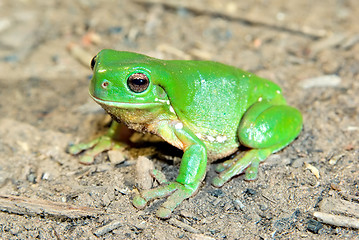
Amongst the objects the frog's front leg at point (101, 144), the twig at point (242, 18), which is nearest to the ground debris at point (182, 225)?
the frog's front leg at point (101, 144)

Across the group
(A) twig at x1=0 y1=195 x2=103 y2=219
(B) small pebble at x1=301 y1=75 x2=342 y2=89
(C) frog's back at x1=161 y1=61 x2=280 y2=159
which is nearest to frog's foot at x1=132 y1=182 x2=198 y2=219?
(A) twig at x1=0 y1=195 x2=103 y2=219

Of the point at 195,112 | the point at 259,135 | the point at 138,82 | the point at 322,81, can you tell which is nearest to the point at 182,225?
the point at 195,112

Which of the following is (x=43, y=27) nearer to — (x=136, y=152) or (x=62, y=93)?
(x=62, y=93)

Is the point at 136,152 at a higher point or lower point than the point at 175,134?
lower

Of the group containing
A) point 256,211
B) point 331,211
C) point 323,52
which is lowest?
point 256,211

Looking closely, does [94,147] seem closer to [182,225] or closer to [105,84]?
[105,84]

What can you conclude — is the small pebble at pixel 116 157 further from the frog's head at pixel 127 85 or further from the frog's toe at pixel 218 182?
the frog's toe at pixel 218 182

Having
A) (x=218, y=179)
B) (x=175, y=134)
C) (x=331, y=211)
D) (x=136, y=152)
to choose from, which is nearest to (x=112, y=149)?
(x=136, y=152)
